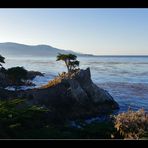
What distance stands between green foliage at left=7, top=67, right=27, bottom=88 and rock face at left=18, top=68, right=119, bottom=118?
196cm

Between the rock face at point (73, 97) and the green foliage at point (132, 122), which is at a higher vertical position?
the green foliage at point (132, 122)

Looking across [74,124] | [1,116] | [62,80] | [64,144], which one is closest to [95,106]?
[62,80]

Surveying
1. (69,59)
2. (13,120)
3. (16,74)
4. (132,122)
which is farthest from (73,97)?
(132,122)

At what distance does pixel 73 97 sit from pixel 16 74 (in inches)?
232

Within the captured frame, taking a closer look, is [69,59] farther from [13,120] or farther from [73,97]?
[13,120]

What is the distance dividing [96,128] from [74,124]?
208cm

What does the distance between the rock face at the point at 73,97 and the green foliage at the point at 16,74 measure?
1961 millimetres

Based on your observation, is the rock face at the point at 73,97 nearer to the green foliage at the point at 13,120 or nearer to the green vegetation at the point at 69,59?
the green vegetation at the point at 69,59

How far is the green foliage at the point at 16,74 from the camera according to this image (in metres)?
30.4

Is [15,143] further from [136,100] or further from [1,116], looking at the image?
[136,100]

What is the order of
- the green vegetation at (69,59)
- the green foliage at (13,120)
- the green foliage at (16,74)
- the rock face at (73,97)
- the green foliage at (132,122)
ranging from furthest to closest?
the green vegetation at (69,59), the green foliage at (16,74), the rock face at (73,97), the green foliage at (13,120), the green foliage at (132,122)

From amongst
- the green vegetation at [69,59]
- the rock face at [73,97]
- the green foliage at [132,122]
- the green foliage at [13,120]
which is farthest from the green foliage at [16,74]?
the green foliage at [132,122]

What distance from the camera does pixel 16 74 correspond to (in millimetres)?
30703
